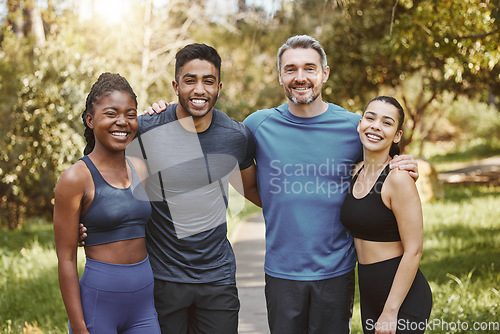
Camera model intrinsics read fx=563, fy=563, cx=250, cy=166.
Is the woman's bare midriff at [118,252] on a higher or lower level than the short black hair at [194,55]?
lower

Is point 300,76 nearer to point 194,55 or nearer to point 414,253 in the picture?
point 194,55

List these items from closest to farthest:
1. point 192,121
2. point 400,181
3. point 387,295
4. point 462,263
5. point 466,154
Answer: point 400,181 → point 387,295 → point 192,121 → point 462,263 → point 466,154

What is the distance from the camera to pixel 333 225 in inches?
132

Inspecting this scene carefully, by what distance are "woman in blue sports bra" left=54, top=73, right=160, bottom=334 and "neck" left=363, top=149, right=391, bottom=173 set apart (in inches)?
50.4

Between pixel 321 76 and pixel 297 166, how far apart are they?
59cm

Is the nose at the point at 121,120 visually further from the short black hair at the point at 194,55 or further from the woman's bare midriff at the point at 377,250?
the woman's bare midriff at the point at 377,250

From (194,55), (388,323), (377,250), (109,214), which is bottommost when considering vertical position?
(388,323)

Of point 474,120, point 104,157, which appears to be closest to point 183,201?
point 104,157

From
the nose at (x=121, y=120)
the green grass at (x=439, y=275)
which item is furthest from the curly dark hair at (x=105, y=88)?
the green grass at (x=439, y=275)

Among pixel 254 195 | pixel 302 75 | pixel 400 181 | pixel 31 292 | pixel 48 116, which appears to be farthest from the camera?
pixel 48 116

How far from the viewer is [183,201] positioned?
3271mm

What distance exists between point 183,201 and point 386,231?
1.16m

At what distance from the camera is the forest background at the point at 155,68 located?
6.80 meters

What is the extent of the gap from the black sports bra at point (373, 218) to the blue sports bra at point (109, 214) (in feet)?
3.89
